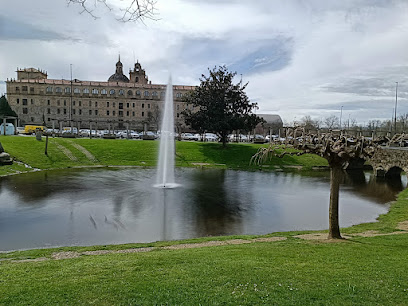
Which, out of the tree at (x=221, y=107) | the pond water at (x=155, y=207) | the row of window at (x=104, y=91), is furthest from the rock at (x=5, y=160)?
the row of window at (x=104, y=91)

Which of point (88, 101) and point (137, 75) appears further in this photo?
point (137, 75)

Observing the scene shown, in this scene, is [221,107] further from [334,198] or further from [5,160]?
[334,198]

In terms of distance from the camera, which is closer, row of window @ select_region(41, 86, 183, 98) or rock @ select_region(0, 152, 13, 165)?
rock @ select_region(0, 152, 13, 165)

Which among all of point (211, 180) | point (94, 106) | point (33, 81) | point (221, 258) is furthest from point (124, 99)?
point (221, 258)

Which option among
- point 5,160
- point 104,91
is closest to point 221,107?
point 5,160

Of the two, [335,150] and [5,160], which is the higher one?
[335,150]

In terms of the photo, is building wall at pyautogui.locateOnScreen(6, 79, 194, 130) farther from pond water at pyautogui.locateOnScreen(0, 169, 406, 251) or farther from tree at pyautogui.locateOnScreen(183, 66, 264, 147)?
pond water at pyautogui.locateOnScreen(0, 169, 406, 251)

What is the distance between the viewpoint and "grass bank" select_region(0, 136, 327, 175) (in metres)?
35.2

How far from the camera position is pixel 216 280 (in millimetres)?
6391

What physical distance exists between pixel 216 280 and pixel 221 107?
4200 cm

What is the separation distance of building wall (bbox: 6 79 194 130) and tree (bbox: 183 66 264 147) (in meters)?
57.6

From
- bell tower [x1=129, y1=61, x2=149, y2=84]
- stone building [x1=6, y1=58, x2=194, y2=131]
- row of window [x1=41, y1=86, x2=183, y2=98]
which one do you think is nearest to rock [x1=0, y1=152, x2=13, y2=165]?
stone building [x1=6, y1=58, x2=194, y2=131]

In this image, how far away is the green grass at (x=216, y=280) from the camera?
5.58 metres

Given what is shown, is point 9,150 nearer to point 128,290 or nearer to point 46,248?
point 46,248
